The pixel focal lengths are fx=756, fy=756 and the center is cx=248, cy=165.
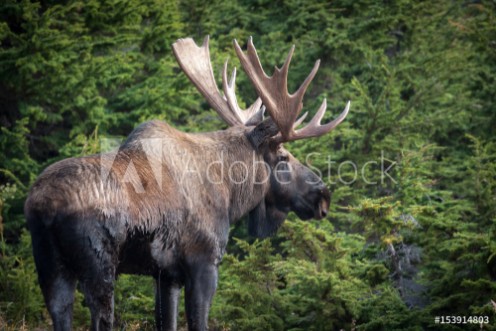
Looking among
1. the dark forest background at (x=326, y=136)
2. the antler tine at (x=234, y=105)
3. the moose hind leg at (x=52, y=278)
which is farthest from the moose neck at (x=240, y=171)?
the moose hind leg at (x=52, y=278)

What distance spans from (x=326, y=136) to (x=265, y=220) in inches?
133

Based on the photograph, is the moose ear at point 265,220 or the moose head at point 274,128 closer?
the moose head at point 274,128

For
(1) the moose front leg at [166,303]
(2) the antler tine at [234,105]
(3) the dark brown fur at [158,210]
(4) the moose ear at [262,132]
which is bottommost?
(1) the moose front leg at [166,303]

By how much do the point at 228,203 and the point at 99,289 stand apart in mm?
1726

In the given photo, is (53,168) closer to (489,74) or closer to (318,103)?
(318,103)

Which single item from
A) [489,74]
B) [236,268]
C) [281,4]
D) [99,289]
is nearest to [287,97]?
[236,268]

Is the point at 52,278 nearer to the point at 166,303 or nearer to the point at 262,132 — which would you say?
the point at 166,303

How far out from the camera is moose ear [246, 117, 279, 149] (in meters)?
7.07

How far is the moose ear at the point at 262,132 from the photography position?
7074 mm

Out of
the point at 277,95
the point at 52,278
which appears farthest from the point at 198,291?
the point at 277,95

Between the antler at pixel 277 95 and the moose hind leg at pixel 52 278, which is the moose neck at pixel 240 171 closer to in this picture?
the antler at pixel 277 95

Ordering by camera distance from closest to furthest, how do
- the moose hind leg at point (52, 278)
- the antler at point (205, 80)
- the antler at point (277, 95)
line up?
the moose hind leg at point (52, 278) → the antler at point (277, 95) → the antler at point (205, 80)

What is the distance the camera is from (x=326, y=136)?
1048 cm

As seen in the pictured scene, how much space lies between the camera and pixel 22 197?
30.6 ft
